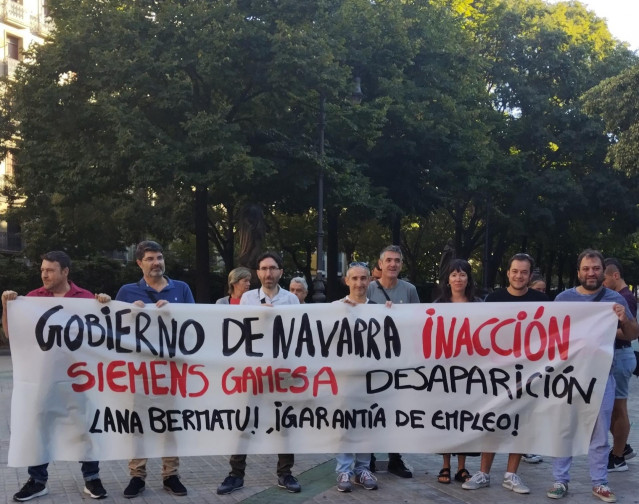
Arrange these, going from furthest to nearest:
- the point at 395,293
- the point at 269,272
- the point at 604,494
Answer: the point at 395,293 → the point at 269,272 → the point at 604,494

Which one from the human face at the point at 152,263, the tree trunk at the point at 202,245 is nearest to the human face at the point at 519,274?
the human face at the point at 152,263

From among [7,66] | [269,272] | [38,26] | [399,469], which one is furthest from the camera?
[38,26]

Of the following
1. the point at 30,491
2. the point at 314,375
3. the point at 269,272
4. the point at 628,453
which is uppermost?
the point at 269,272

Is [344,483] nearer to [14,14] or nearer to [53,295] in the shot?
[53,295]

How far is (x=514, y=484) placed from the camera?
6.13 m

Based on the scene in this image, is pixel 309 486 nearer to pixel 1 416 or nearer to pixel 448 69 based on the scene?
pixel 1 416

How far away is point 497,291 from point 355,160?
64.7 ft

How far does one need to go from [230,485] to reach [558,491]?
2448mm

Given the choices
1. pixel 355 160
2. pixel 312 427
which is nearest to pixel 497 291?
pixel 312 427

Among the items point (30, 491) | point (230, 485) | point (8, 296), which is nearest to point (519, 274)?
point (230, 485)

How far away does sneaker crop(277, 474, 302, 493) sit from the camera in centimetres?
614

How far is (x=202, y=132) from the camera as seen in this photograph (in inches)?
804

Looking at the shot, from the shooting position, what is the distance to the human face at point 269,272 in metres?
6.32

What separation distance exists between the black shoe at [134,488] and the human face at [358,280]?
6.95ft
